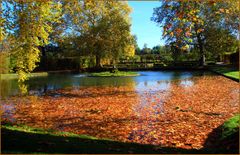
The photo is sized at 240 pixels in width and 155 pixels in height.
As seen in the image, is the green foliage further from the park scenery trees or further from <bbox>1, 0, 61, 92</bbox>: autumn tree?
<bbox>1, 0, 61, 92</bbox>: autumn tree

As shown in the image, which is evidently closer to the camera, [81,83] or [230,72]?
[81,83]

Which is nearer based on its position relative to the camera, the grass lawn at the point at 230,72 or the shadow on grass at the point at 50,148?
the shadow on grass at the point at 50,148

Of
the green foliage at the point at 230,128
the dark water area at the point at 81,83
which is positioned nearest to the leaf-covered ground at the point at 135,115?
the green foliage at the point at 230,128

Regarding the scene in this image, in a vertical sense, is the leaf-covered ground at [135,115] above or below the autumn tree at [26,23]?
below

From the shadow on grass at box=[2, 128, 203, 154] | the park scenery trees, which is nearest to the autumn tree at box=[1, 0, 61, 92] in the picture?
the park scenery trees

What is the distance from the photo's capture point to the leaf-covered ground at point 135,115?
8305mm

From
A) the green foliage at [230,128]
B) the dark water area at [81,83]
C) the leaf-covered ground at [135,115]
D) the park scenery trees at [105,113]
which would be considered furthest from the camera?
the dark water area at [81,83]

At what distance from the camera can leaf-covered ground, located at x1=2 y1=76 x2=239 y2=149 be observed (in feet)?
27.2

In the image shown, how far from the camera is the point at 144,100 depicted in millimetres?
14281

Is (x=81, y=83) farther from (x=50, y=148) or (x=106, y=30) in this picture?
(x=50, y=148)

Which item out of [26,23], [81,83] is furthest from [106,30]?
[26,23]

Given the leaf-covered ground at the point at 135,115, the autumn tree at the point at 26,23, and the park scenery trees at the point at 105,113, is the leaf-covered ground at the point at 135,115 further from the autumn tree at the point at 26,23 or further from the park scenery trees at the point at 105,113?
the autumn tree at the point at 26,23

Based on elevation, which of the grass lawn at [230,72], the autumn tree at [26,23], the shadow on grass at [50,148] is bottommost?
the shadow on grass at [50,148]

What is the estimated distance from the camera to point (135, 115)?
10852mm
